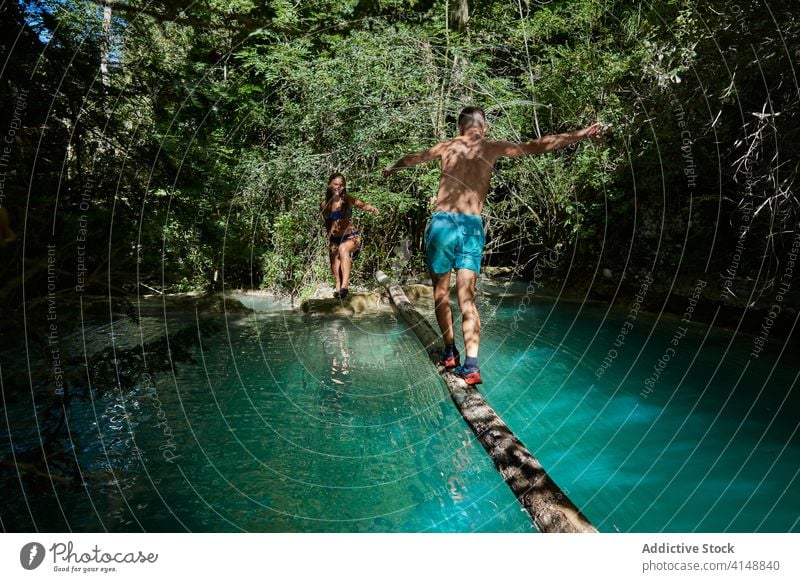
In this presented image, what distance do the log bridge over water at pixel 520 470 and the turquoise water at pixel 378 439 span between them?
3.27 ft

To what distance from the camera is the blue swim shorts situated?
4.42 metres

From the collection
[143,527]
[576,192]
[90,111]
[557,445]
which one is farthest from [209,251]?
[576,192]

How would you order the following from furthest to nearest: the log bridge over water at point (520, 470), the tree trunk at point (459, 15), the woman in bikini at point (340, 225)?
the tree trunk at point (459, 15), the woman in bikini at point (340, 225), the log bridge over water at point (520, 470)

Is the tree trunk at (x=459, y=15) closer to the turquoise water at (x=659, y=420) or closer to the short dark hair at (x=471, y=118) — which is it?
the turquoise water at (x=659, y=420)

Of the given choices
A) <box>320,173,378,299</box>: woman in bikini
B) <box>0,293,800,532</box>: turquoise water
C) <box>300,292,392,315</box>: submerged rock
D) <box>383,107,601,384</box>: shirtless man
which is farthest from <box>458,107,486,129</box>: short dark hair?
<box>300,292,392,315</box>: submerged rock

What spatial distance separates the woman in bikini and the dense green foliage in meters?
1.88

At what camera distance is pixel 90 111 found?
416 cm

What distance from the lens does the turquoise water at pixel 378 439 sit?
4.02 meters

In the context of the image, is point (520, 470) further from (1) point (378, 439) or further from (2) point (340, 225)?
(2) point (340, 225)

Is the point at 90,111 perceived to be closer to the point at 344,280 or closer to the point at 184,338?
the point at 184,338

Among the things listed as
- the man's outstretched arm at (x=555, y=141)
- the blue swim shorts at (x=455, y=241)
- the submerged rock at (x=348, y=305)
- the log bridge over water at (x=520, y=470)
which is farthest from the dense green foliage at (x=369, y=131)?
the log bridge over water at (x=520, y=470)

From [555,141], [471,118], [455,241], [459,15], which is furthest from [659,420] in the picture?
[459,15]

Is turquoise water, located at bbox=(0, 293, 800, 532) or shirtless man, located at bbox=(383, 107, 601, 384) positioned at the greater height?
shirtless man, located at bbox=(383, 107, 601, 384)

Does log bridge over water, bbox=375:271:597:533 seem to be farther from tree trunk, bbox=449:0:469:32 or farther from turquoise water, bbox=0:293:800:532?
tree trunk, bbox=449:0:469:32
